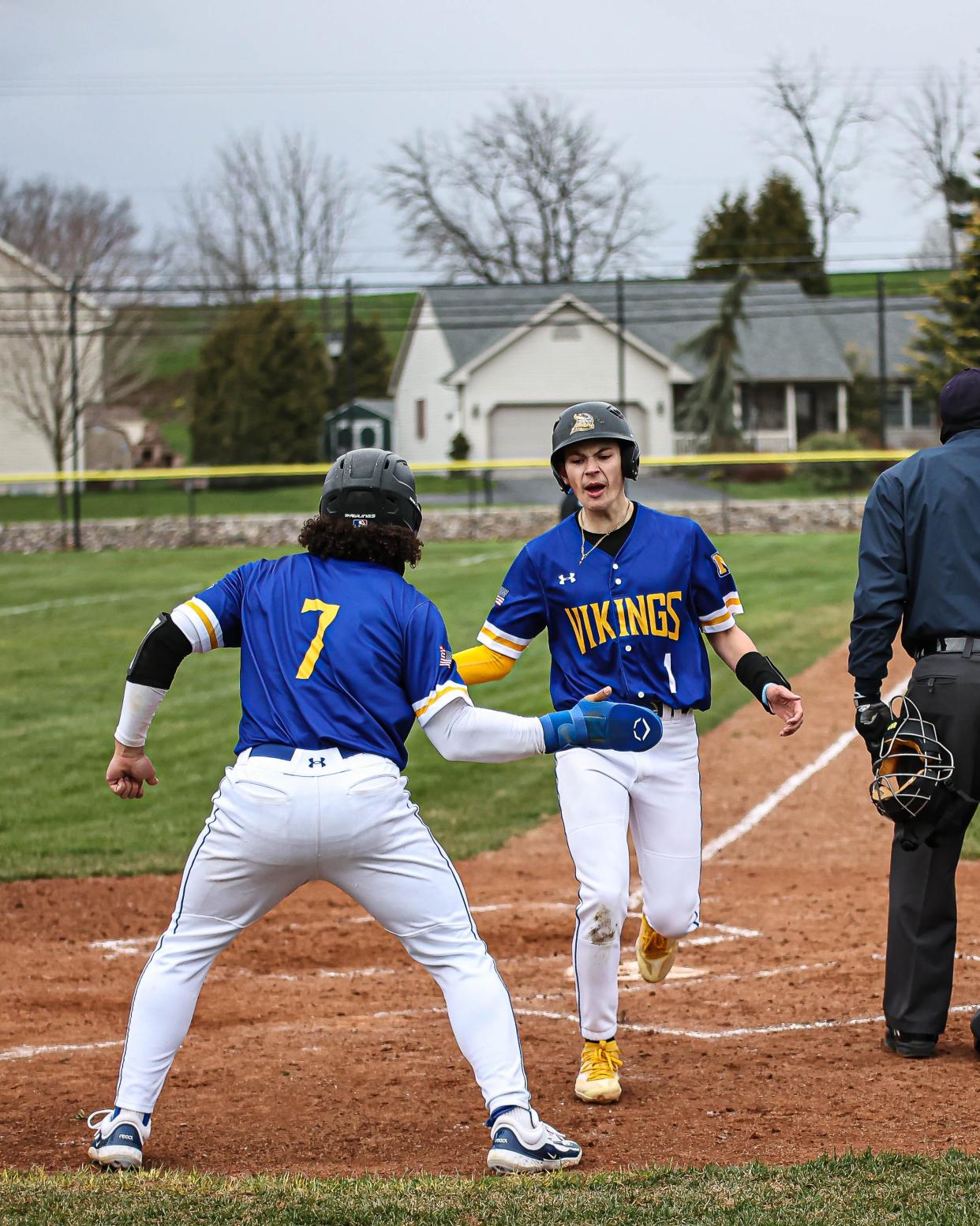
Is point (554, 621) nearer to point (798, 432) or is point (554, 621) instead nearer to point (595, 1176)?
point (595, 1176)

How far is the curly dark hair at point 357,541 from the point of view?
14.4 feet

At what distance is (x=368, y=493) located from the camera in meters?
4.43

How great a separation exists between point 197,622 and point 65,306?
1373 inches

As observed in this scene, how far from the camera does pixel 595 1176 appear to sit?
400 cm

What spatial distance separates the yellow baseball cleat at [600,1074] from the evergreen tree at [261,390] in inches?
1434

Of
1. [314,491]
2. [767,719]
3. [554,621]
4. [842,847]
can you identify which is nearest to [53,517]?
[314,491]

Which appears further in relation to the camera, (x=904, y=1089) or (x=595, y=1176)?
(x=904, y=1089)

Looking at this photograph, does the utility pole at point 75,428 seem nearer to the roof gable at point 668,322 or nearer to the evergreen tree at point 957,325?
the roof gable at point 668,322

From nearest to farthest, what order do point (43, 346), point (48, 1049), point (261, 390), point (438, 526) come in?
point (48, 1049)
point (438, 526)
point (43, 346)
point (261, 390)

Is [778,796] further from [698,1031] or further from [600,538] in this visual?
[600,538]

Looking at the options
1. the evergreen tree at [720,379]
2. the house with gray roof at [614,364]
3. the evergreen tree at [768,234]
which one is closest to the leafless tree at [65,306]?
→ the house with gray roof at [614,364]

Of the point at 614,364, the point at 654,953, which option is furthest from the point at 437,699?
the point at 614,364

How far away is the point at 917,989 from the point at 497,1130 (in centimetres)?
186

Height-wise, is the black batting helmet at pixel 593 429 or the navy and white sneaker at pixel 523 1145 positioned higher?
the black batting helmet at pixel 593 429
